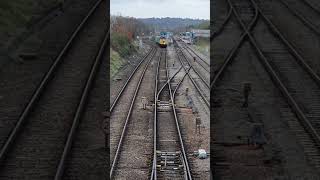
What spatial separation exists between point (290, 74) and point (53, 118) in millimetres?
6608

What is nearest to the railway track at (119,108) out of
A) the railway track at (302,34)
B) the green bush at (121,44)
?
the railway track at (302,34)

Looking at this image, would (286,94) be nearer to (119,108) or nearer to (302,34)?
(302,34)

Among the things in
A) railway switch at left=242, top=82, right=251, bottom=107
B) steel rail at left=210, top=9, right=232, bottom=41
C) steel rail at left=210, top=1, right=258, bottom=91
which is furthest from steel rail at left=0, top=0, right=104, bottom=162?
railway switch at left=242, top=82, right=251, bottom=107

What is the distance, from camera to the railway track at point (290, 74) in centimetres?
1111

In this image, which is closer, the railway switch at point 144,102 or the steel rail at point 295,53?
the steel rail at point 295,53

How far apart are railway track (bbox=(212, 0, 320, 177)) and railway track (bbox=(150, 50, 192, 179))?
1900 millimetres

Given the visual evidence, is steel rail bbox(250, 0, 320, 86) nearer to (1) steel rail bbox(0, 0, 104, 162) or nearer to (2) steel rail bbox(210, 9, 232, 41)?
(2) steel rail bbox(210, 9, 232, 41)

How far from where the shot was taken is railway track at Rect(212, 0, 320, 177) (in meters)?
11.1

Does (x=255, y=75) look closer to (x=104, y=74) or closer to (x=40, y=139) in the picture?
(x=104, y=74)

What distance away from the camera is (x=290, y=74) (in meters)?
14.8

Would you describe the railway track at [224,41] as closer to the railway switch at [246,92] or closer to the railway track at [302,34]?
the railway track at [302,34]

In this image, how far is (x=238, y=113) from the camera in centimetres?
→ 1224

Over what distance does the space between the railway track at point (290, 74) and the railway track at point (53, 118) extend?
3.52 m

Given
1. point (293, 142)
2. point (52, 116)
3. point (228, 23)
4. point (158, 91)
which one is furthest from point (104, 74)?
point (158, 91)
